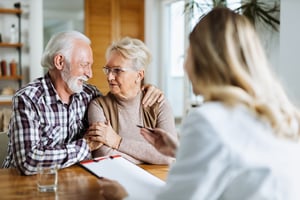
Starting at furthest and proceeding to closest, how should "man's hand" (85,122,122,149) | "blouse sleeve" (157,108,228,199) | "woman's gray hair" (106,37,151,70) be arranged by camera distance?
"woman's gray hair" (106,37,151,70)
"man's hand" (85,122,122,149)
"blouse sleeve" (157,108,228,199)

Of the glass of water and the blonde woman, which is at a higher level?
the blonde woman

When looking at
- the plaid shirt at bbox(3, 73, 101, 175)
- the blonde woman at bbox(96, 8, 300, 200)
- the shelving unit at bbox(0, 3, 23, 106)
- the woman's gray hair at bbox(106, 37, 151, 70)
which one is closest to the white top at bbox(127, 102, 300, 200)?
the blonde woman at bbox(96, 8, 300, 200)

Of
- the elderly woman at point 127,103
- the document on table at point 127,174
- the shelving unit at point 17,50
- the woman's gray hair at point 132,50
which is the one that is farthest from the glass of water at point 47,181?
the shelving unit at point 17,50

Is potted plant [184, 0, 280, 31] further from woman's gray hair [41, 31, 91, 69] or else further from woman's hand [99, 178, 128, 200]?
woman's hand [99, 178, 128, 200]

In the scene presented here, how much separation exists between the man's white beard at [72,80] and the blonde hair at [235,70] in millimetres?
974

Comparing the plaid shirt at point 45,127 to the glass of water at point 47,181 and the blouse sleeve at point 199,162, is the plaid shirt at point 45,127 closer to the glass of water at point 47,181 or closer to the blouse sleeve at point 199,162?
the glass of water at point 47,181

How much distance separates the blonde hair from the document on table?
1.48 ft

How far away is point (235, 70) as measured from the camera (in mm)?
975

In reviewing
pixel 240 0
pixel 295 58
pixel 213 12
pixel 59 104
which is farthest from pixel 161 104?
pixel 240 0

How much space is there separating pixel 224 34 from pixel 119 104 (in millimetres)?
1087

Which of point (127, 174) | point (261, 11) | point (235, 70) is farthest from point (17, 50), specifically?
point (235, 70)

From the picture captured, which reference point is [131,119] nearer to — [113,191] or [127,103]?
[127,103]

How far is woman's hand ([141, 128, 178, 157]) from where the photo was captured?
1379mm

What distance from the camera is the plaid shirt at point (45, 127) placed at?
159 centimetres
